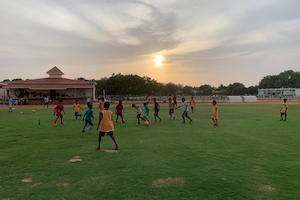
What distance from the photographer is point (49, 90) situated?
4388 cm

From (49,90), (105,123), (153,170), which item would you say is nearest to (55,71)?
(49,90)

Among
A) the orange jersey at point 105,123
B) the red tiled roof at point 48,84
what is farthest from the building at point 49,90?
the orange jersey at point 105,123

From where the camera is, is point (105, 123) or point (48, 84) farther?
point (48, 84)

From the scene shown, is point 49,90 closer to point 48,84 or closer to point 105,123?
point 48,84

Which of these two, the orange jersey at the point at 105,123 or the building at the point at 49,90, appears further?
the building at the point at 49,90

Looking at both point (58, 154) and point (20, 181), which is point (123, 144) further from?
point (20, 181)

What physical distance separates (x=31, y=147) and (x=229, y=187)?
7.01 m

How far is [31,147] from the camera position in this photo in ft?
26.9

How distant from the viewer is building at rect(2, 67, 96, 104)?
1633 inches

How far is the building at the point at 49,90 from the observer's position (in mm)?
41469

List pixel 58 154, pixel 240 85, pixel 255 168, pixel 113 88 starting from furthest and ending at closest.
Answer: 1. pixel 240 85
2. pixel 113 88
3. pixel 58 154
4. pixel 255 168

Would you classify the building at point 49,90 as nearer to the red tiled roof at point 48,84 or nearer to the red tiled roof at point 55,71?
the red tiled roof at point 48,84

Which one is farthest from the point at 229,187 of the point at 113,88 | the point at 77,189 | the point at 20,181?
the point at 113,88

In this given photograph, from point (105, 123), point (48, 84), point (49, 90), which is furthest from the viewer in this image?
point (48, 84)
